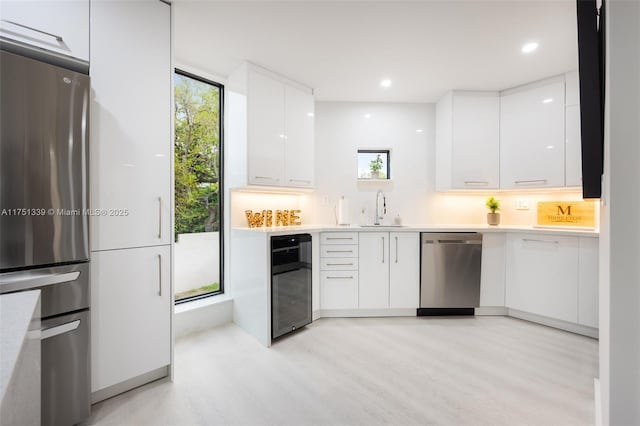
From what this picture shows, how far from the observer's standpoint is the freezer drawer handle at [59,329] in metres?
1.33

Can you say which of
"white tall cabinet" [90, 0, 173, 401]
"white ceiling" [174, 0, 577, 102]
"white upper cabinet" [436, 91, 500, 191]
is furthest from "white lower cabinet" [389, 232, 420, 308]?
"white tall cabinet" [90, 0, 173, 401]

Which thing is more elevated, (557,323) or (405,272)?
(405,272)

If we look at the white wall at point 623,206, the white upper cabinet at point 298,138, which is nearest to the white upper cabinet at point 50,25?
the white upper cabinet at point 298,138

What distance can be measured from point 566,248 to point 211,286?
3473 millimetres

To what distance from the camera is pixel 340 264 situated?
299cm

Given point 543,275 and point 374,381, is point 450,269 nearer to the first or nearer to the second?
point 543,275

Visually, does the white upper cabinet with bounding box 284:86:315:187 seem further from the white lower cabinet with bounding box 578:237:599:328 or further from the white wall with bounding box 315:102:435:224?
the white lower cabinet with bounding box 578:237:599:328

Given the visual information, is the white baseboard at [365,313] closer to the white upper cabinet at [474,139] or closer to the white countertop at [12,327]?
the white upper cabinet at [474,139]

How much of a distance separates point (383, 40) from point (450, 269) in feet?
7.45

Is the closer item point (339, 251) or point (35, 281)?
point (35, 281)

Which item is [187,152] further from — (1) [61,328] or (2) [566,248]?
(2) [566,248]

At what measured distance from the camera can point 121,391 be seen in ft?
5.68

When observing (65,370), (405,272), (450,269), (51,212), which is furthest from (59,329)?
(450,269)

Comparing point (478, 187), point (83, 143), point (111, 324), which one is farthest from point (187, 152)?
point (478, 187)
